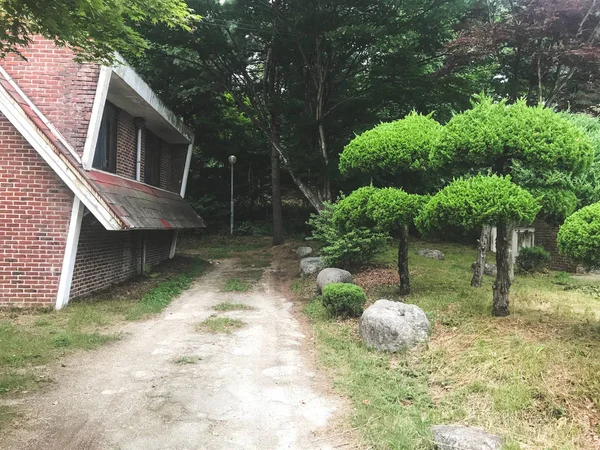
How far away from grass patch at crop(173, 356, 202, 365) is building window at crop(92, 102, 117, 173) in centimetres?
622

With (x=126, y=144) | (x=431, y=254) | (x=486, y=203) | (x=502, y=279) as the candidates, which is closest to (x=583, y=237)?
(x=486, y=203)

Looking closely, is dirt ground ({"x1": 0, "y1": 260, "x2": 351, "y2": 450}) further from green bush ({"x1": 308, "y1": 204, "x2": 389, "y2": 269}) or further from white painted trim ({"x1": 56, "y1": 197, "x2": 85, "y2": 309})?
green bush ({"x1": 308, "y1": 204, "x2": 389, "y2": 269})

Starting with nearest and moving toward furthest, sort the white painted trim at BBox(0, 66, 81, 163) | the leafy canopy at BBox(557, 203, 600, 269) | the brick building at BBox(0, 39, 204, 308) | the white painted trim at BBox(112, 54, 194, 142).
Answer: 1. the leafy canopy at BBox(557, 203, 600, 269)
2. the brick building at BBox(0, 39, 204, 308)
3. the white painted trim at BBox(0, 66, 81, 163)
4. the white painted trim at BBox(112, 54, 194, 142)

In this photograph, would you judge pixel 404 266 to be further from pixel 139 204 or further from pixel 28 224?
pixel 28 224

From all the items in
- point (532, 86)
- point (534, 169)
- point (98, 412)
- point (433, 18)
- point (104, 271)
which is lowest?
point (98, 412)

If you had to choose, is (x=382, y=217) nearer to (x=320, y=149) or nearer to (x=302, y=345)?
(x=302, y=345)

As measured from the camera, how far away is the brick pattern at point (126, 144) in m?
12.3

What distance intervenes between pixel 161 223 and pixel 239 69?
807 cm

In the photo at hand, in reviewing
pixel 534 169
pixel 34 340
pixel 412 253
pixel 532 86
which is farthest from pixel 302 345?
pixel 532 86

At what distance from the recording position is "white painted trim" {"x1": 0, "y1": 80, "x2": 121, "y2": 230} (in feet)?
27.9

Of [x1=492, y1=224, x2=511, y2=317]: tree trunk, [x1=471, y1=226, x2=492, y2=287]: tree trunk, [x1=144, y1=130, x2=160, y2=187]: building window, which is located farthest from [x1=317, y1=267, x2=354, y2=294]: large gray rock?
[x1=144, y1=130, x2=160, y2=187]: building window

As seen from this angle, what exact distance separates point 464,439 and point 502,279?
4.07 metres

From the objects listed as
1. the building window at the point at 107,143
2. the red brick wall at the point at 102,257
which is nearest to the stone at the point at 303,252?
the red brick wall at the point at 102,257

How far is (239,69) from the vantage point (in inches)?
676
